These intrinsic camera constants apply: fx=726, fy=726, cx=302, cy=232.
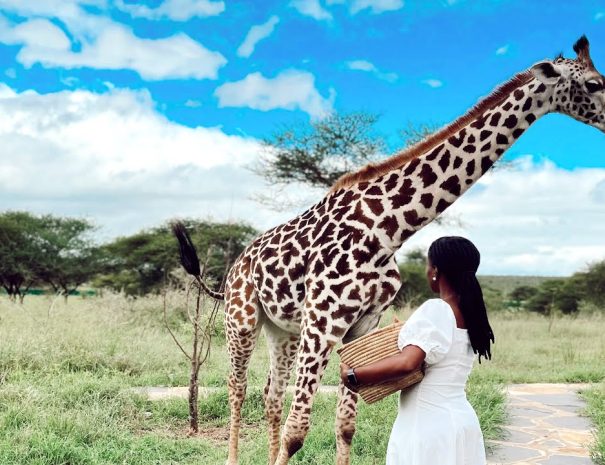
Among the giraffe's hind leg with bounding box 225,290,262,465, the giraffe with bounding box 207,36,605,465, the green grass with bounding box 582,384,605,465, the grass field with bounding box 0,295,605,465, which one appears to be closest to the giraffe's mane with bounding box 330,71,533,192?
the giraffe with bounding box 207,36,605,465

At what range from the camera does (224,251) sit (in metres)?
23.0

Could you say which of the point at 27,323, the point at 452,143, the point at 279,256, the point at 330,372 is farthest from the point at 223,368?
the point at 452,143

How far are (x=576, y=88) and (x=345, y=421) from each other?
2.28 m

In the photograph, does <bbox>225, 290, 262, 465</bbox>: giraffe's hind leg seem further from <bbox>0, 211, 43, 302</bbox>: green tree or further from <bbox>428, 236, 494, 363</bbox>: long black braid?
<bbox>0, 211, 43, 302</bbox>: green tree

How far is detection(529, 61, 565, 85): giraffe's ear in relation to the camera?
3900 mm

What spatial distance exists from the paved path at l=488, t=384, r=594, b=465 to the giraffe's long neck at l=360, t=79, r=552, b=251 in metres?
2.23

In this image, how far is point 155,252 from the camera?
22.9 m

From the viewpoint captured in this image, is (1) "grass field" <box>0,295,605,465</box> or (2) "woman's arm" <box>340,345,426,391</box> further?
(1) "grass field" <box>0,295,605,465</box>

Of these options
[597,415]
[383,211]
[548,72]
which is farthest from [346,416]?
[597,415]

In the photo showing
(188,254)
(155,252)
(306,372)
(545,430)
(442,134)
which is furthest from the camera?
(155,252)

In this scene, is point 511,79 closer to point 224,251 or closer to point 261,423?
point 261,423

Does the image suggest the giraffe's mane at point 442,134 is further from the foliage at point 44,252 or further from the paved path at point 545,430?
the foliage at point 44,252

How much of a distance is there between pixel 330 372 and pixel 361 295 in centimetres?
488

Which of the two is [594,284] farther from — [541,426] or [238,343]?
[238,343]
